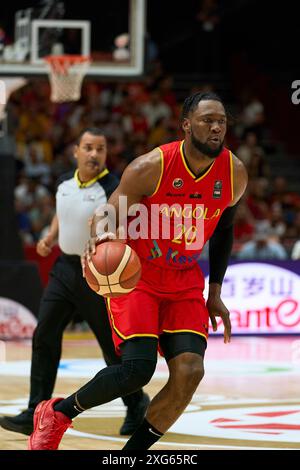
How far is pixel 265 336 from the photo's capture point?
15102 mm

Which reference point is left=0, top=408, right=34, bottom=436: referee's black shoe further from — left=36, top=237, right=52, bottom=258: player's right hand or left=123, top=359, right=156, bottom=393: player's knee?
left=123, top=359, right=156, bottom=393: player's knee

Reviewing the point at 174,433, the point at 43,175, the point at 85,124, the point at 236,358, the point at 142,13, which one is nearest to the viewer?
the point at 174,433

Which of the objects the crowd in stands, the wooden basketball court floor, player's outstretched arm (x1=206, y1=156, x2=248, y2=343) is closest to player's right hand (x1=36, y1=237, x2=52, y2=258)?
the wooden basketball court floor

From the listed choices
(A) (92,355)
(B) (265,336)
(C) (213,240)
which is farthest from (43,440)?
(B) (265,336)

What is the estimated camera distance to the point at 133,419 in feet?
24.8

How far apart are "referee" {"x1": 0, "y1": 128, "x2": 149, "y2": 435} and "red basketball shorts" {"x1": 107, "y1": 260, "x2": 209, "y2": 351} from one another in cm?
150

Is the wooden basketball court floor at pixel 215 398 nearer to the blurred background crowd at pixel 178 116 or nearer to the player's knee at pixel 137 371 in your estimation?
the player's knee at pixel 137 371

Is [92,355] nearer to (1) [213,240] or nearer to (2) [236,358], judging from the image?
(2) [236,358]

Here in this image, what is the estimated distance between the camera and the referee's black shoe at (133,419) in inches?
296

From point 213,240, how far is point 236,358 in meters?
6.31

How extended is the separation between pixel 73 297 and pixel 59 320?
0.21m

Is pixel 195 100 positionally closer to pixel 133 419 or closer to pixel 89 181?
pixel 89 181

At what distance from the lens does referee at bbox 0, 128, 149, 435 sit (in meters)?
7.61

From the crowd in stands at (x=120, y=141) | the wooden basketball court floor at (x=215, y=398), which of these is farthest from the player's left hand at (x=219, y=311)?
the crowd in stands at (x=120, y=141)
